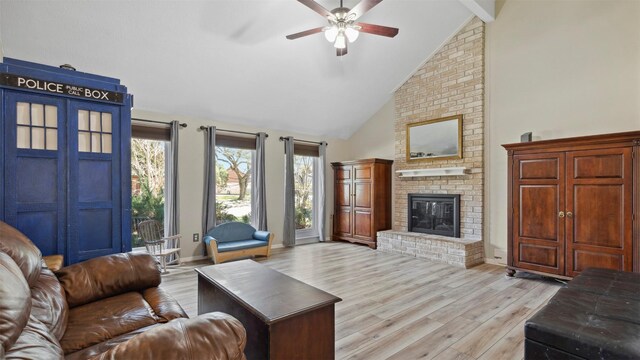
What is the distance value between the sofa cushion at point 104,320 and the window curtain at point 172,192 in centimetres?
285

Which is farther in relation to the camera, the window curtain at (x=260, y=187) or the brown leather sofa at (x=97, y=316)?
the window curtain at (x=260, y=187)

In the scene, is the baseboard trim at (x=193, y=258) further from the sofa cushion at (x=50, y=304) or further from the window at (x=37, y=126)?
the sofa cushion at (x=50, y=304)

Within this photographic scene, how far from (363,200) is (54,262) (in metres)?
4.99

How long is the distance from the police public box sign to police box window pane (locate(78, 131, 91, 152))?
0.99ft

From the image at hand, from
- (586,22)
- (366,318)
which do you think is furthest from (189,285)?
(586,22)

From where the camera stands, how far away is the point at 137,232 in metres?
4.64

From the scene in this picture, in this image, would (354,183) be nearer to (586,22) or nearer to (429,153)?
(429,153)

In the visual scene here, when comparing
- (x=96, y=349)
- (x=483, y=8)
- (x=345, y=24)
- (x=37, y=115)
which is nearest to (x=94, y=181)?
(x=37, y=115)

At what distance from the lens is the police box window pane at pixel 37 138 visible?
2.29 m

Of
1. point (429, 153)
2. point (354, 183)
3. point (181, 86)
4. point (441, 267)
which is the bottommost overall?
point (441, 267)

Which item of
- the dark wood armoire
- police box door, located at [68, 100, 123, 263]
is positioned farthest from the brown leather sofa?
the dark wood armoire

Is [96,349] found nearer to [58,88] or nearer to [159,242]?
[58,88]

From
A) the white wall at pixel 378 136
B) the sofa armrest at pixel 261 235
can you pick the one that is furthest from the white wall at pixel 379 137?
the sofa armrest at pixel 261 235

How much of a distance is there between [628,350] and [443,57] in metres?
5.13
